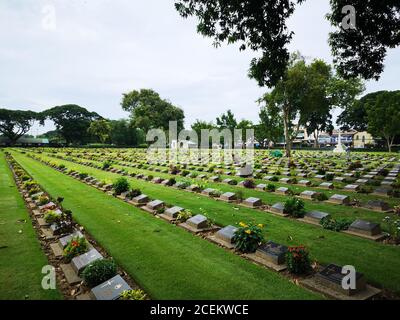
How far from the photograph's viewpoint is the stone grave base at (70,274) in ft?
16.9

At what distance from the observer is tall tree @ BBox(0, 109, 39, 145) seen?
70.7 meters

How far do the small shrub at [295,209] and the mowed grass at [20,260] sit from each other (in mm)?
7017

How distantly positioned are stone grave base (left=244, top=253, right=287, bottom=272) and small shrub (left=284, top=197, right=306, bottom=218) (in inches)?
131

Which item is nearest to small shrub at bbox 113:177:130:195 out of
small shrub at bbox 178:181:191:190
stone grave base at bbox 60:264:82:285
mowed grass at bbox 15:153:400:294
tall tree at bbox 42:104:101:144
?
small shrub at bbox 178:181:191:190

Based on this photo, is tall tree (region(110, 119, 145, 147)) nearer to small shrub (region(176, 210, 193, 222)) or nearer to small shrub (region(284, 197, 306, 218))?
small shrub (region(176, 210, 193, 222))

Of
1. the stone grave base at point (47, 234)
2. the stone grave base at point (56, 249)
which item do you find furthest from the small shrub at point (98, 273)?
the stone grave base at point (47, 234)

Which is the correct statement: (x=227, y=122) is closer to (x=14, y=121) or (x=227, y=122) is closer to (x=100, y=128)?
(x=100, y=128)

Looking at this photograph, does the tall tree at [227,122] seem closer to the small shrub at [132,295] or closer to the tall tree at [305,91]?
the tall tree at [305,91]

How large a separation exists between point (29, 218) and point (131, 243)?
4.77 metres

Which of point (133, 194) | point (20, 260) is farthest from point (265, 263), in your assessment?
point (133, 194)

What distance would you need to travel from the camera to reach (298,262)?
201 inches

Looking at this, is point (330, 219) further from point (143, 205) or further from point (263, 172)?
point (263, 172)

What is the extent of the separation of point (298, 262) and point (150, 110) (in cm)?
5688
